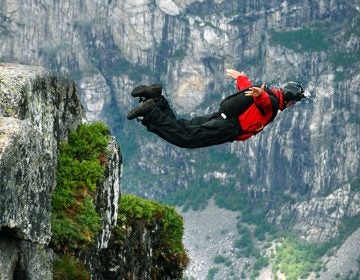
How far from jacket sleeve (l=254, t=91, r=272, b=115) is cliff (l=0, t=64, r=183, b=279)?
401cm

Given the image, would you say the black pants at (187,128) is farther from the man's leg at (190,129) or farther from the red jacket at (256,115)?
the red jacket at (256,115)

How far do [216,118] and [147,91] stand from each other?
1564mm

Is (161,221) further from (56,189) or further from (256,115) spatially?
(256,115)

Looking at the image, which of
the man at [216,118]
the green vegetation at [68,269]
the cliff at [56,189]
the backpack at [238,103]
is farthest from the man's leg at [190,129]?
the green vegetation at [68,269]

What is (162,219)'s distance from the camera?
2758 cm

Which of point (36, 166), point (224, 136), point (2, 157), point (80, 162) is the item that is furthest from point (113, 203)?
point (2, 157)

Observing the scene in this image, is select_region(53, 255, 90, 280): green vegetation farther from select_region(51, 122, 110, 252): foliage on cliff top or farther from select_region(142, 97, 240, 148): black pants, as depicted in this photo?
select_region(142, 97, 240, 148): black pants

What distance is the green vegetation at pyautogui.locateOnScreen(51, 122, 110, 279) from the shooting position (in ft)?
69.1

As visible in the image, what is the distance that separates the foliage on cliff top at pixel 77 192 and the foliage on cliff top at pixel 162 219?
2740 mm

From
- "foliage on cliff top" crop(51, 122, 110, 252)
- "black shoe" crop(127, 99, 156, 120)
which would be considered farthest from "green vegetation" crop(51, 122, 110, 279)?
"black shoe" crop(127, 99, 156, 120)

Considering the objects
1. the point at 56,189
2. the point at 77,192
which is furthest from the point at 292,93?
the point at 56,189

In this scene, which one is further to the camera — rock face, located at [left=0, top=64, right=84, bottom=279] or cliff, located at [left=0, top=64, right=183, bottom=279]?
cliff, located at [left=0, top=64, right=183, bottom=279]

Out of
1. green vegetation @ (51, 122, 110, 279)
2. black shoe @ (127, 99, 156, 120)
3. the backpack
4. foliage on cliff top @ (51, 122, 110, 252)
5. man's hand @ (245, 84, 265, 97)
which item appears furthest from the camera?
foliage on cliff top @ (51, 122, 110, 252)

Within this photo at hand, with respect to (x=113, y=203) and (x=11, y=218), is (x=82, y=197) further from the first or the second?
(x=11, y=218)
